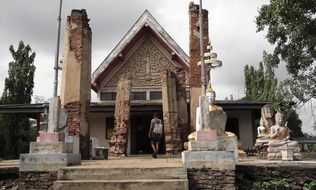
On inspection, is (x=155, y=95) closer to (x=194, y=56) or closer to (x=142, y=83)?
(x=142, y=83)

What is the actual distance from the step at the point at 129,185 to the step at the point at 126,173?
26 centimetres

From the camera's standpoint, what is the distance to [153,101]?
17.4 m

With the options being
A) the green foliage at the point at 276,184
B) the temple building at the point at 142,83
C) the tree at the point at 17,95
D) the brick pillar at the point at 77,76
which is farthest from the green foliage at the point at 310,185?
the tree at the point at 17,95

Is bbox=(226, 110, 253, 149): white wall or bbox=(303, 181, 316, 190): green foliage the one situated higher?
bbox=(226, 110, 253, 149): white wall

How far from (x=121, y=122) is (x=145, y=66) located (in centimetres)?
540

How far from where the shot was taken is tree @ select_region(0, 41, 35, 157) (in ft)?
75.0

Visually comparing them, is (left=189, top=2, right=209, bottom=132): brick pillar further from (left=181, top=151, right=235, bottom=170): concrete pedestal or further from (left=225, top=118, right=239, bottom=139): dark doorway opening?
(left=225, top=118, right=239, bottom=139): dark doorway opening

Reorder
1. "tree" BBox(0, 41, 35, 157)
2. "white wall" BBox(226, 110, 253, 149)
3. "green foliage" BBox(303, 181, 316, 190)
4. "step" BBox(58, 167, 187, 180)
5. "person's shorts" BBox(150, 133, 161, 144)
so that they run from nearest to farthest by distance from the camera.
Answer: "step" BBox(58, 167, 187, 180) < "green foliage" BBox(303, 181, 316, 190) < "person's shorts" BBox(150, 133, 161, 144) < "white wall" BBox(226, 110, 253, 149) < "tree" BBox(0, 41, 35, 157)

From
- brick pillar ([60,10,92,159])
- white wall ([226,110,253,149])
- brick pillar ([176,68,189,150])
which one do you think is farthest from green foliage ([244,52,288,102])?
brick pillar ([60,10,92,159])

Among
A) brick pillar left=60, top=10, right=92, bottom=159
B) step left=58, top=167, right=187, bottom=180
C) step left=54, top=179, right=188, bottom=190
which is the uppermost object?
brick pillar left=60, top=10, right=92, bottom=159

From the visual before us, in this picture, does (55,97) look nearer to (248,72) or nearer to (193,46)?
(193,46)

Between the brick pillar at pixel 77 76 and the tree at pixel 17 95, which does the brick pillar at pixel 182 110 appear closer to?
the brick pillar at pixel 77 76

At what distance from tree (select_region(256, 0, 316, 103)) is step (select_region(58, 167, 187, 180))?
6713 mm

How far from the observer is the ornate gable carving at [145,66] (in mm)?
17688
